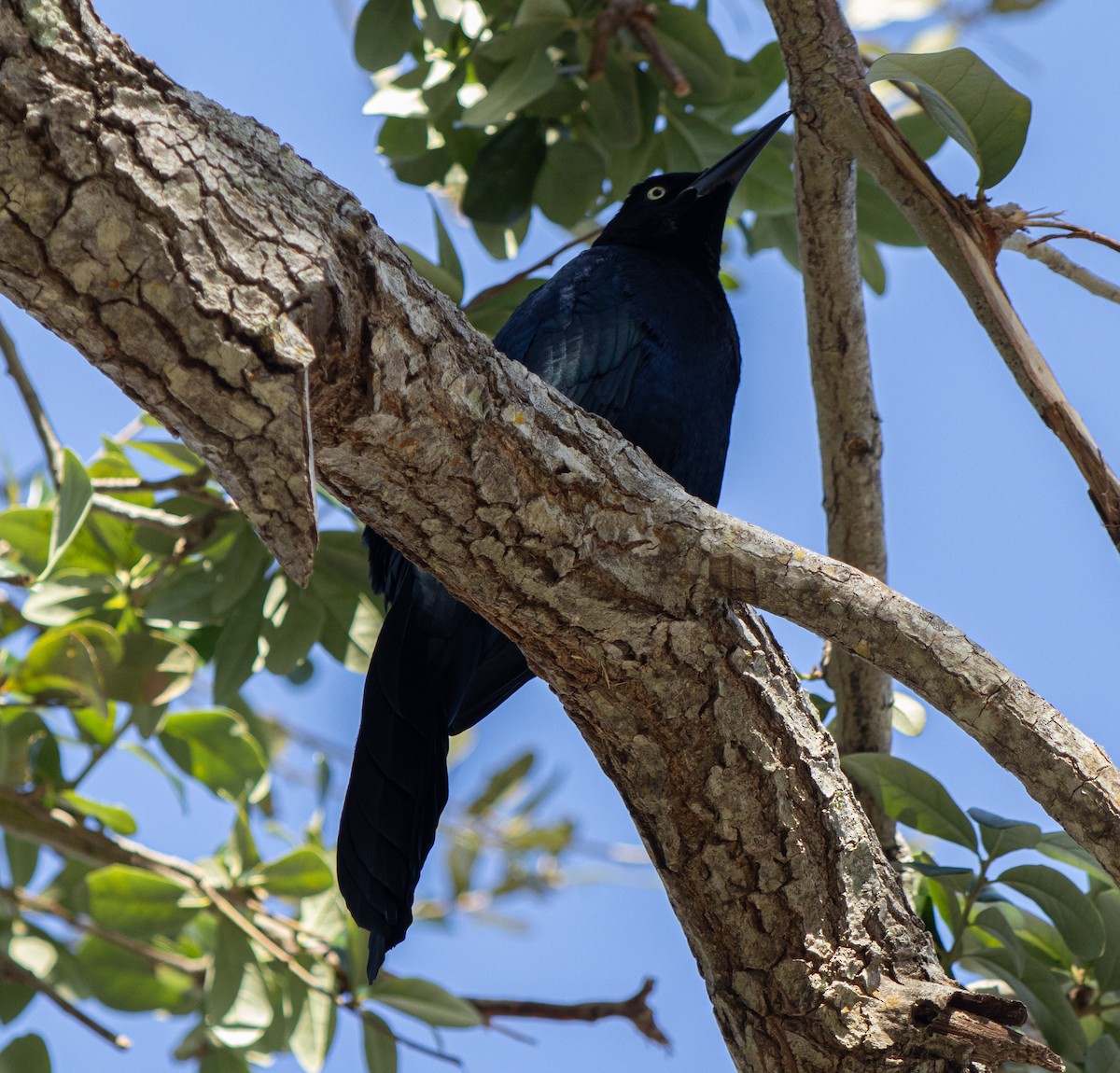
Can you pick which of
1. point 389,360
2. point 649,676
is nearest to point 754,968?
point 649,676

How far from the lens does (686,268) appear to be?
2.90 metres

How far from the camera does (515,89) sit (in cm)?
262

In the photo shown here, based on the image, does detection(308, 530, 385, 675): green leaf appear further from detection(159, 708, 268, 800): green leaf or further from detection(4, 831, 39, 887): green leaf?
detection(4, 831, 39, 887): green leaf

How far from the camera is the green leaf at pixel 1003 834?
1.98 meters

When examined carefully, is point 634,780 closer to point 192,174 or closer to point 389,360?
point 389,360

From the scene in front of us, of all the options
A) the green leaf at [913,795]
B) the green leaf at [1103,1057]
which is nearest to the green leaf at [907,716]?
the green leaf at [913,795]

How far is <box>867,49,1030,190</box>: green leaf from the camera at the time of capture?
67.0 inches

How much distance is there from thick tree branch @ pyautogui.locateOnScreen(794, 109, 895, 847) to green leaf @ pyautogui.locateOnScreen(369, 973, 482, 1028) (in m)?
0.96

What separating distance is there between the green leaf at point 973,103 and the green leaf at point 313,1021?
6.90 feet

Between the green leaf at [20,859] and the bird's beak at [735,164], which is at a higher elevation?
the bird's beak at [735,164]

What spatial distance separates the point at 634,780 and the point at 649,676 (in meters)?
0.18

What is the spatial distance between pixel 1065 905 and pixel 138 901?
1866mm

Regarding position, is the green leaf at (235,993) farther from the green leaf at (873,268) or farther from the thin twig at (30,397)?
the green leaf at (873,268)

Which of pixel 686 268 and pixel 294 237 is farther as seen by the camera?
pixel 686 268
